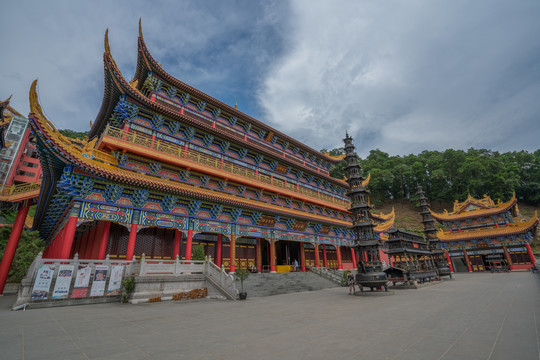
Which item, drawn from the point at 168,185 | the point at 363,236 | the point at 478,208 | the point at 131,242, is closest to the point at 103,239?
the point at 131,242

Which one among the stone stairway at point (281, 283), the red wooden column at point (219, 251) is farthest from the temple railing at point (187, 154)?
the stone stairway at point (281, 283)

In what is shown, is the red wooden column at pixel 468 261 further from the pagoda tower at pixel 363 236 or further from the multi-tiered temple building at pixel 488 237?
the pagoda tower at pixel 363 236

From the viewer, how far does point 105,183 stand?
1170 cm

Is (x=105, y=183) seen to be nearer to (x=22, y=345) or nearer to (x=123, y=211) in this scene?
(x=123, y=211)

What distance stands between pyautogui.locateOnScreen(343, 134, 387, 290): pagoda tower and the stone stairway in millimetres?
4162

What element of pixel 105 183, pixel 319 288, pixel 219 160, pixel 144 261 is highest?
pixel 219 160

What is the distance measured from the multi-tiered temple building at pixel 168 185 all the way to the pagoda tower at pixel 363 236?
591cm

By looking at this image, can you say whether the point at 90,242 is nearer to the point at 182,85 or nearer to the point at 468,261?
the point at 182,85

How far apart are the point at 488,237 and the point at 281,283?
3323 cm

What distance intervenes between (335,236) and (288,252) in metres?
5.86

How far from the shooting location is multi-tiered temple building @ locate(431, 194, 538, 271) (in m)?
29.4

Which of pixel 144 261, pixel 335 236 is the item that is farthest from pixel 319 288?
pixel 144 261

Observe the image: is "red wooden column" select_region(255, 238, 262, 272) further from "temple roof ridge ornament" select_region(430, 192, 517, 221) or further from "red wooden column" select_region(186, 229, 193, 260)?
"temple roof ridge ornament" select_region(430, 192, 517, 221)

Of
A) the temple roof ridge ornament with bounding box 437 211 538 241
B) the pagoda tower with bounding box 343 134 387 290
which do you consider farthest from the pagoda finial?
the temple roof ridge ornament with bounding box 437 211 538 241
